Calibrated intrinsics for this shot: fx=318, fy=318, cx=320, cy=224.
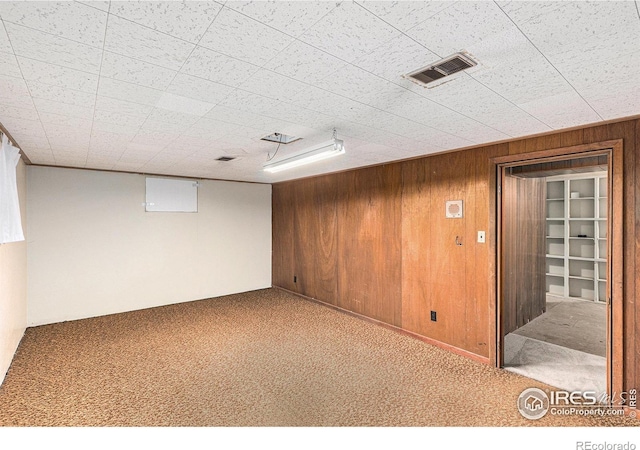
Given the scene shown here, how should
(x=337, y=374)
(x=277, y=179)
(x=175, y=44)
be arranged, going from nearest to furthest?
1. (x=175, y=44)
2. (x=337, y=374)
3. (x=277, y=179)

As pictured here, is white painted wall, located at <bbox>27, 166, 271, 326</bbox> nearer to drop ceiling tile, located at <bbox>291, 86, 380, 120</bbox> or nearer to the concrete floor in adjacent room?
drop ceiling tile, located at <bbox>291, 86, 380, 120</bbox>

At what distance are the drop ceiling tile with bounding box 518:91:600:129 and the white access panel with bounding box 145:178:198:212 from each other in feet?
16.8

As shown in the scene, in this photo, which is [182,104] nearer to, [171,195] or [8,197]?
[8,197]

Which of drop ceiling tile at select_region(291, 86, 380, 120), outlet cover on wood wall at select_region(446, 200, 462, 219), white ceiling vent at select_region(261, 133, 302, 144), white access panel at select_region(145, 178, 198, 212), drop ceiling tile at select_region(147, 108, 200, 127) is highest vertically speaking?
white ceiling vent at select_region(261, 133, 302, 144)

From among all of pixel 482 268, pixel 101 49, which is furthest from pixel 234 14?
pixel 482 268

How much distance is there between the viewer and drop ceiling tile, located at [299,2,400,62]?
122 cm

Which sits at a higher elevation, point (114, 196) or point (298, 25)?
point (298, 25)

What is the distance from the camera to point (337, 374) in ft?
10.1

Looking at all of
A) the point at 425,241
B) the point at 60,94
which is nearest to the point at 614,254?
the point at 425,241

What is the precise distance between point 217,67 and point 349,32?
73 cm

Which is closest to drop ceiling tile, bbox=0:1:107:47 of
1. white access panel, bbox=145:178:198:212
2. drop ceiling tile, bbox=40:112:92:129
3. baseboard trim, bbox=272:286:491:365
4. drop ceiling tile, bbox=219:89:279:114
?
drop ceiling tile, bbox=219:89:279:114

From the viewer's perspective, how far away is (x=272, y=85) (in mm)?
1871
